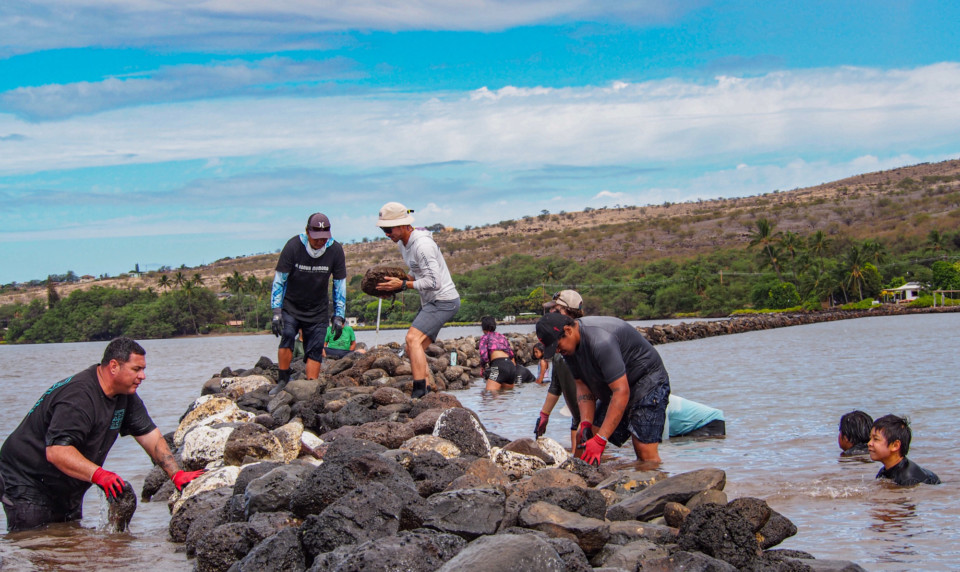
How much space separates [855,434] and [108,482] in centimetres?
630

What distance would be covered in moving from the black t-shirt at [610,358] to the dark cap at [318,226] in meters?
3.80

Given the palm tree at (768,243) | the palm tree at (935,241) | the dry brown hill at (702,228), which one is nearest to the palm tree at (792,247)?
the palm tree at (768,243)

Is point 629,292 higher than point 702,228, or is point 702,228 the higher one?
point 702,228

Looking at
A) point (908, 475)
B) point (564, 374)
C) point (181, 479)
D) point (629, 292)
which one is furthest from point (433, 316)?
point (629, 292)

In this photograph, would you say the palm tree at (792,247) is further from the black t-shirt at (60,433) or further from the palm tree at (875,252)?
the black t-shirt at (60,433)

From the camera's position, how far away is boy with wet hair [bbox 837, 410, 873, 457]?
776 centimetres

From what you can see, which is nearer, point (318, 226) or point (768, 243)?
point (318, 226)

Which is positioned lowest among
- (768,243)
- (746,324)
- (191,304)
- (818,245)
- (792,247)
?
(746,324)

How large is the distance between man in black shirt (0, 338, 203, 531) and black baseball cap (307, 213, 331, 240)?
12.2ft

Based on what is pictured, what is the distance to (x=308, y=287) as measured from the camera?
32.3ft

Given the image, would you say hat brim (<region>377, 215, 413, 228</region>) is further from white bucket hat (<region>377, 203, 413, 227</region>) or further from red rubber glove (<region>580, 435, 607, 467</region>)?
red rubber glove (<region>580, 435, 607, 467</region>)

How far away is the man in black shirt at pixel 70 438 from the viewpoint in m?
5.42

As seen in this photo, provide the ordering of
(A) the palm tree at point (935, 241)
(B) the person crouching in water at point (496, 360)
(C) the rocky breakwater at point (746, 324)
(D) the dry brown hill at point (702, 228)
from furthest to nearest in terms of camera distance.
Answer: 1. (D) the dry brown hill at point (702, 228)
2. (A) the palm tree at point (935, 241)
3. (C) the rocky breakwater at point (746, 324)
4. (B) the person crouching in water at point (496, 360)

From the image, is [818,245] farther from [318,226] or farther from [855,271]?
[318,226]
